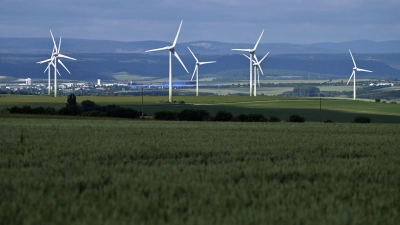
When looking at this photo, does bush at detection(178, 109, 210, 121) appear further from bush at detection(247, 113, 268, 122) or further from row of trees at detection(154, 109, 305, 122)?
bush at detection(247, 113, 268, 122)

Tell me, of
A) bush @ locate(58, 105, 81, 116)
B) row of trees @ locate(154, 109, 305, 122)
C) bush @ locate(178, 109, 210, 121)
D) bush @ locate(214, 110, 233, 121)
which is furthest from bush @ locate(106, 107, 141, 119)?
bush @ locate(214, 110, 233, 121)

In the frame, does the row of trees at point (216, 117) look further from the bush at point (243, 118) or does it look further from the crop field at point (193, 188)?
the crop field at point (193, 188)

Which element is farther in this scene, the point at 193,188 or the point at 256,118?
the point at 256,118

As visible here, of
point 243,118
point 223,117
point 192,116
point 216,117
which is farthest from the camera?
point 192,116

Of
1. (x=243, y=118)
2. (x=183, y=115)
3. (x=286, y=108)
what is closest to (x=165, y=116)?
(x=183, y=115)

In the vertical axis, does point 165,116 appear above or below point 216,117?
above

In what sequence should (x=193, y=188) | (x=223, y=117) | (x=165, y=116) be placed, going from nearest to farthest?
(x=193, y=188), (x=223, y=117), (x=165, y=116)

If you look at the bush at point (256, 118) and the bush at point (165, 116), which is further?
the bush at point (165, 116)

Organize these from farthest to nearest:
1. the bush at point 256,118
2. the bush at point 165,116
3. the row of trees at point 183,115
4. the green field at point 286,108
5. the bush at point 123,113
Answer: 1. the green field at point 286,108
2. the bush at point 123,113
3. the bush at point 165,116
4. the row of trees at point 183,115
5. the bush at point 256,118

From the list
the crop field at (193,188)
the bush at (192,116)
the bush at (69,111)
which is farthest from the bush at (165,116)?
the crop field at (193,188)

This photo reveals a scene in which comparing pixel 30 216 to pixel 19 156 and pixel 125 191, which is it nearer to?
pixel 125 191

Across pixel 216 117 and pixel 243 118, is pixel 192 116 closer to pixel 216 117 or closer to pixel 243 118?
pixel 216 117

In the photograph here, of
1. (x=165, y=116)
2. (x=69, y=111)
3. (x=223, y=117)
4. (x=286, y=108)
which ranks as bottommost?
(x=223, y=117)

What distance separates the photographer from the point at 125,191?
12.9m
